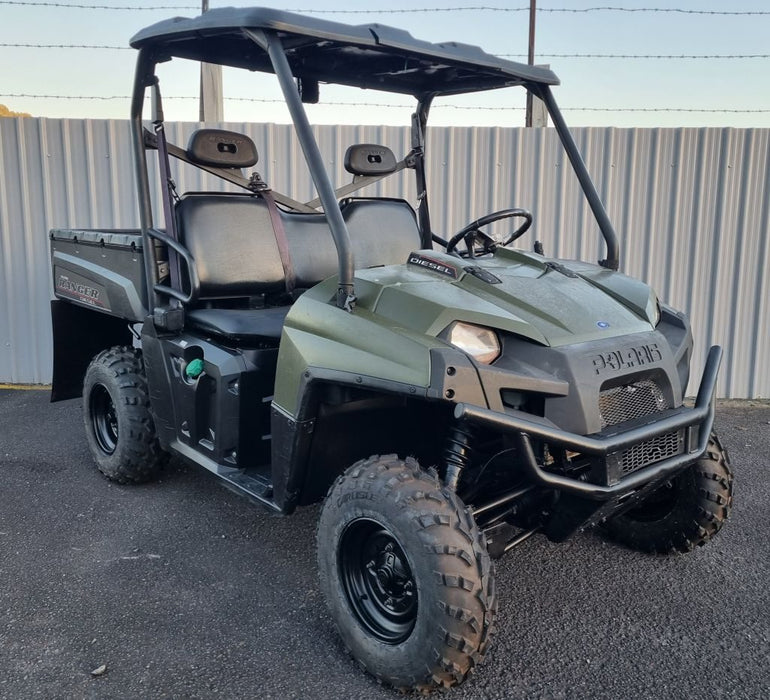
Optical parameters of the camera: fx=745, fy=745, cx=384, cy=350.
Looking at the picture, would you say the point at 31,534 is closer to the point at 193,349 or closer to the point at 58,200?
the point at 193,349

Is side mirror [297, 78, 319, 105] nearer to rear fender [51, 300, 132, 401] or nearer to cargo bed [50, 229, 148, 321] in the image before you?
cargo bed [50, 229, 148, 321]

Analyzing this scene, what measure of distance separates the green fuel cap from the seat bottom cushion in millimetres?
155

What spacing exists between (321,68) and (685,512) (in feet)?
8.38

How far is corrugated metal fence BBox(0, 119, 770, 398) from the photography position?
19.9 feet

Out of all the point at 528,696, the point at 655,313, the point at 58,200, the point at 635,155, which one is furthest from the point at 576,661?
the point at 58,200

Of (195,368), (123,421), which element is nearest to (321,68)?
(195,368)

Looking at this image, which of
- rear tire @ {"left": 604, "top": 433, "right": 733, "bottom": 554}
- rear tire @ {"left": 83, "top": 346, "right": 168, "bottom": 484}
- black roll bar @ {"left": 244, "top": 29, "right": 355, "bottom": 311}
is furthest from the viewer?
rear tire @ {"left": 83, "top": 346, "right": 168, "bottom": 484}

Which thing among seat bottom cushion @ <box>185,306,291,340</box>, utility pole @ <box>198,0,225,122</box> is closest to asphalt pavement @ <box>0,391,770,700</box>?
seat bottom cushion @ <box>185,306,291,340</box>

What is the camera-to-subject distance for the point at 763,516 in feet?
12.3

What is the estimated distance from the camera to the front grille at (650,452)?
2.39 meters

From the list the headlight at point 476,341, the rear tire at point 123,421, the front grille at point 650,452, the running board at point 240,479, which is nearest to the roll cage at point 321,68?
the headlight at point 476,341

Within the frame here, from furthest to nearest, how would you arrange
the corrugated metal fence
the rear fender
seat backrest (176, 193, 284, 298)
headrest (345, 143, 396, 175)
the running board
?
the corrugated metal fence, the rear fender, headrest (345, 143, 396, 175), seat backrest (176, 193, 284, 298), the running board

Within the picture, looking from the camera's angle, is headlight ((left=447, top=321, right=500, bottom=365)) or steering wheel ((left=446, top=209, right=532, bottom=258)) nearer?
headlight ((left=447, top=321, right=500, bottom=365))

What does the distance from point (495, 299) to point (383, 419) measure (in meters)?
0.66
